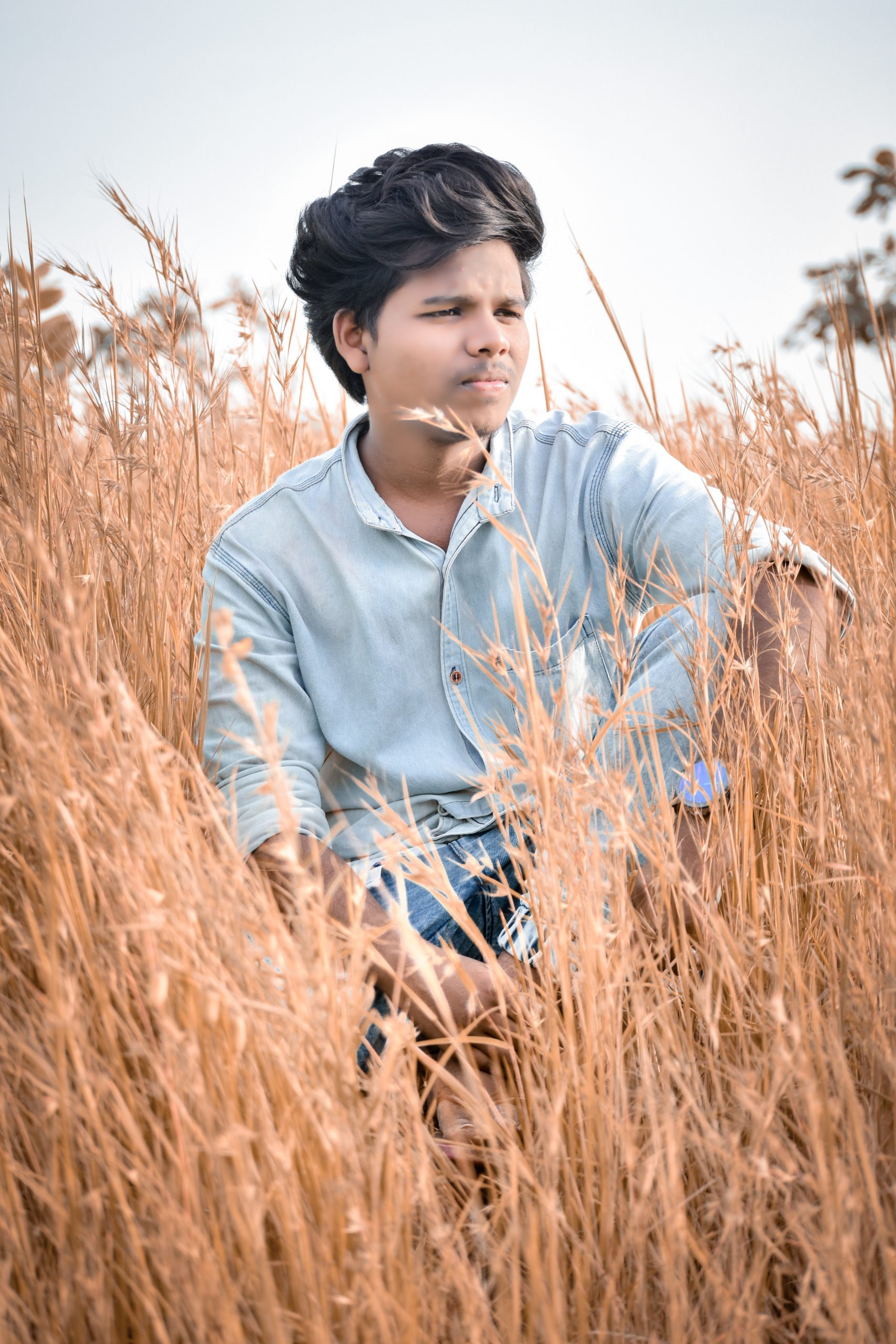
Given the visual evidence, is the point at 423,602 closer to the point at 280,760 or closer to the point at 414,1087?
the point at 280,760

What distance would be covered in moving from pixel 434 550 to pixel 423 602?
11 centimetres

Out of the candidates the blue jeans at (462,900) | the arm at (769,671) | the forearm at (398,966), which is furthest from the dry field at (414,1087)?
the blue jeans at (462,900)

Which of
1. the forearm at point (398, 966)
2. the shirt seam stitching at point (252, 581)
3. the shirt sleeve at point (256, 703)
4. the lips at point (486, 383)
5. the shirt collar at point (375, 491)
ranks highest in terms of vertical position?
the lips at point (486, 383)

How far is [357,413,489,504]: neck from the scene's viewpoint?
191cm

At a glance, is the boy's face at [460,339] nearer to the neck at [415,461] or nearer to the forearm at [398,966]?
the neck at [415,461]

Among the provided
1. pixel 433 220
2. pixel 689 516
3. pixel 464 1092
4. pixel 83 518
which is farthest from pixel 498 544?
pixel 464 1092

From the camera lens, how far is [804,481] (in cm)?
139

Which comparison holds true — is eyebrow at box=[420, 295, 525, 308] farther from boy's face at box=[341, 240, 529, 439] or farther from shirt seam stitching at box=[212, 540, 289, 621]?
shirt seam stitching at box=[212, 540, 289, 621]

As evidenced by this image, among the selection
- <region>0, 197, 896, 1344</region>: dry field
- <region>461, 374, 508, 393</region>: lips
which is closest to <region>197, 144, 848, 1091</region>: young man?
<region>461, 374, 508, 393</region>: lips

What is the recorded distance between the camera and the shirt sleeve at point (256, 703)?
156cm

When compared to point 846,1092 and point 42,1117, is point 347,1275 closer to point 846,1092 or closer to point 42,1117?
point 42,1117

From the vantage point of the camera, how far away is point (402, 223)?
6.36ft

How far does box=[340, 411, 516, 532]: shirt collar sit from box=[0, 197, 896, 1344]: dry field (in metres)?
0.67

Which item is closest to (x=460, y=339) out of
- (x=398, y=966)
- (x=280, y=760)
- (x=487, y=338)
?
(x=487, y=338)
